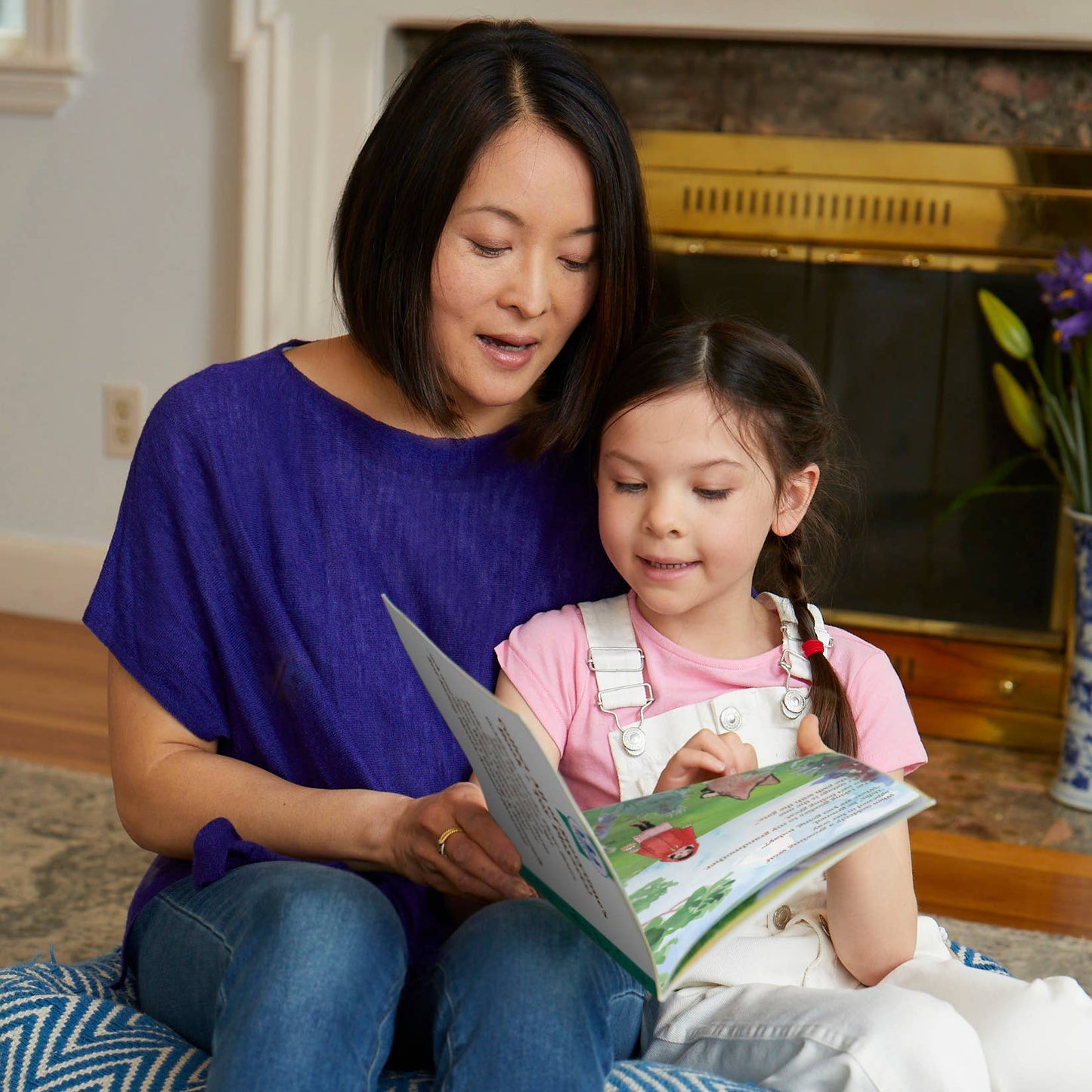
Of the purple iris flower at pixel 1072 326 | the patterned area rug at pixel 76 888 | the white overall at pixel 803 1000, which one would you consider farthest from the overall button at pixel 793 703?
the purple iris flower at pixel 1072 326

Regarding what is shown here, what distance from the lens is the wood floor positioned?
188 cm

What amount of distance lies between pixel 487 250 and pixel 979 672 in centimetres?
177

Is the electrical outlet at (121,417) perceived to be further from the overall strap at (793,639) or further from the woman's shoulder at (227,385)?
the overall strap at (793,639)

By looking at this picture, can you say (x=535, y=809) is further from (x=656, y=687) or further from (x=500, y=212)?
(x=500, y=212)

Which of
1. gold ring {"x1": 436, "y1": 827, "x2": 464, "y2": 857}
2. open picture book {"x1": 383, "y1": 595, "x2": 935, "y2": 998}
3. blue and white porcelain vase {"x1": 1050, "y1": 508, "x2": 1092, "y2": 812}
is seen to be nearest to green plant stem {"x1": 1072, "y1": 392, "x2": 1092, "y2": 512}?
blue and white porcelain vase {"x1": 1050, "y1": 508, "x2": 1092, "y2": 812}

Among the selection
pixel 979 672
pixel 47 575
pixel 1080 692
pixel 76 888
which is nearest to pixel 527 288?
pixel 76 888

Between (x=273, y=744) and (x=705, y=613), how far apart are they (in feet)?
1.18

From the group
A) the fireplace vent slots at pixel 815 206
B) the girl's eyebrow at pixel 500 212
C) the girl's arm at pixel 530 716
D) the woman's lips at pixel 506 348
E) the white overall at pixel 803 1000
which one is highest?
the fireplace vent slots at pixel 815 206

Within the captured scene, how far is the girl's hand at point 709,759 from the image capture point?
929mm

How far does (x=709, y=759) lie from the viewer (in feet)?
3.05

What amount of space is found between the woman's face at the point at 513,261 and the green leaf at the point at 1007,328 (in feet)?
4.43

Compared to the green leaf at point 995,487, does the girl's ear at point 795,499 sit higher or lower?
higher

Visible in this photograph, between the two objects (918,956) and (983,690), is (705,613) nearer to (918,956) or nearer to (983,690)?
(918,956)

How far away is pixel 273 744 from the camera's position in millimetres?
1090
